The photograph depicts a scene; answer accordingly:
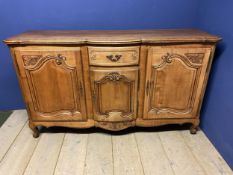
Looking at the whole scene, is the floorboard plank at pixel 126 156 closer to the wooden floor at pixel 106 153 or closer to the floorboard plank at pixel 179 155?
the wooden floor at pixel 106 153

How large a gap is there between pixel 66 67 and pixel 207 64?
3.18 ft

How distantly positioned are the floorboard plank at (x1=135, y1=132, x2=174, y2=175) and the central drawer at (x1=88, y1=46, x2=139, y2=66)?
0.66 metres

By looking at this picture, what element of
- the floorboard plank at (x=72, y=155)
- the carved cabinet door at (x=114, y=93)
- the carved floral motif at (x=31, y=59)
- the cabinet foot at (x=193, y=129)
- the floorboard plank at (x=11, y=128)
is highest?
the carved floral motif at (x=31, y=59)

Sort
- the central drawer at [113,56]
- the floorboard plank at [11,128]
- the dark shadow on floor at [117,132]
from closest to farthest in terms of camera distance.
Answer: the central drawer at [113,56]
the floorboard plank at [11,128]
the dark shadow on floor at [117,132]

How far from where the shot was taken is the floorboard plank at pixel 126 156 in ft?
4.31

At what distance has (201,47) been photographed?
1.29 m

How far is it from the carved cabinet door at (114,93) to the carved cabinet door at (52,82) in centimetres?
11

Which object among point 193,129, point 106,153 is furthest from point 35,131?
point 193,129

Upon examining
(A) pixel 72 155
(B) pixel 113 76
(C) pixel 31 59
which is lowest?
(A) pixel 72 155

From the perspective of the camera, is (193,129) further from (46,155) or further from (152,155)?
(46,155)

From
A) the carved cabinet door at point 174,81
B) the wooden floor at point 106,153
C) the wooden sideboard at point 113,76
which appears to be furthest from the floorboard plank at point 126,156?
the carved cabinet door at point 174,81

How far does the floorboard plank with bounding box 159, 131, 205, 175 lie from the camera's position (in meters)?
1.31

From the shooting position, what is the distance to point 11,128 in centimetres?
172

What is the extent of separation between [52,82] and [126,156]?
29.8 inches
